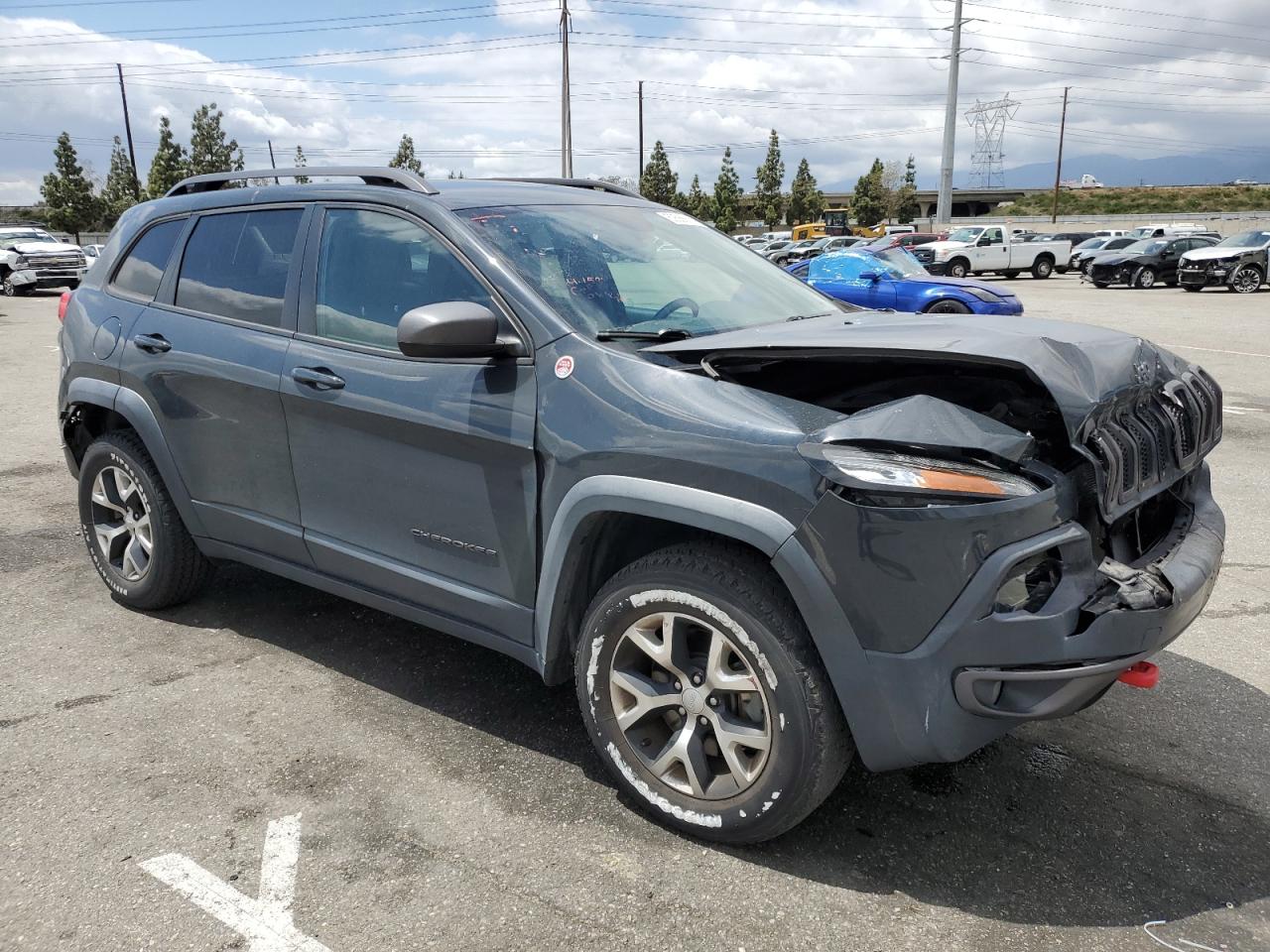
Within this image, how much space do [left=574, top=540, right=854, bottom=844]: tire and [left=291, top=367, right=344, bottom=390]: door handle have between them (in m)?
1.23

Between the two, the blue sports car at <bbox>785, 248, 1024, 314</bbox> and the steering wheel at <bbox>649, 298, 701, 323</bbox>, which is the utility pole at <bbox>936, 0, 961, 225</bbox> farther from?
the steering wheel at <bbox>649, 298, 701, 323</bbox>

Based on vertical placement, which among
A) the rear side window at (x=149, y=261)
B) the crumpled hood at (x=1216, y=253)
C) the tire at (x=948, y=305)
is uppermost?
the rear side window at (x=149, y=261)

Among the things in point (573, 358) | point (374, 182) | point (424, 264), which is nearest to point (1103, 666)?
point (573, 358)

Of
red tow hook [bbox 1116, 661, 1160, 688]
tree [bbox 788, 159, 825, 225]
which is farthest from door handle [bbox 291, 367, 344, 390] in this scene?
tree [bbox 788, 159, 825, 225]

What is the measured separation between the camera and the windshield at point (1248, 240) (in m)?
27.2

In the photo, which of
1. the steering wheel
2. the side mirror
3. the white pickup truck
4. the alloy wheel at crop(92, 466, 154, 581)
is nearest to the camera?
the side mirror

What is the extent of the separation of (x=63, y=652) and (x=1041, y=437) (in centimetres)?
382

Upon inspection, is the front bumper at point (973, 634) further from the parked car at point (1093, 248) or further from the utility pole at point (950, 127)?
the utility pole at point (950, 127)

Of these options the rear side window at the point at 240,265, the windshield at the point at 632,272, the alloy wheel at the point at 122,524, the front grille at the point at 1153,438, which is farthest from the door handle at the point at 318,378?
the front grille at the point at 1153,438

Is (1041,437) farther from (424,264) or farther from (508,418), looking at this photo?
(424,264)

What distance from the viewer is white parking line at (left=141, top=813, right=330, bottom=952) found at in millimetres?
2449

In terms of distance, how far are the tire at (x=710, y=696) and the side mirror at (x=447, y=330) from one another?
79cm

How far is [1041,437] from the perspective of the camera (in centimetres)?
271

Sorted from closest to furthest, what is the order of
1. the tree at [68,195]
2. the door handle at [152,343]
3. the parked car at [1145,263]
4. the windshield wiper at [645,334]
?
the windshield wiper at [645,334] → the door handle at [152,343] → the parked car at [1145,263] → the tree at [68,195]
